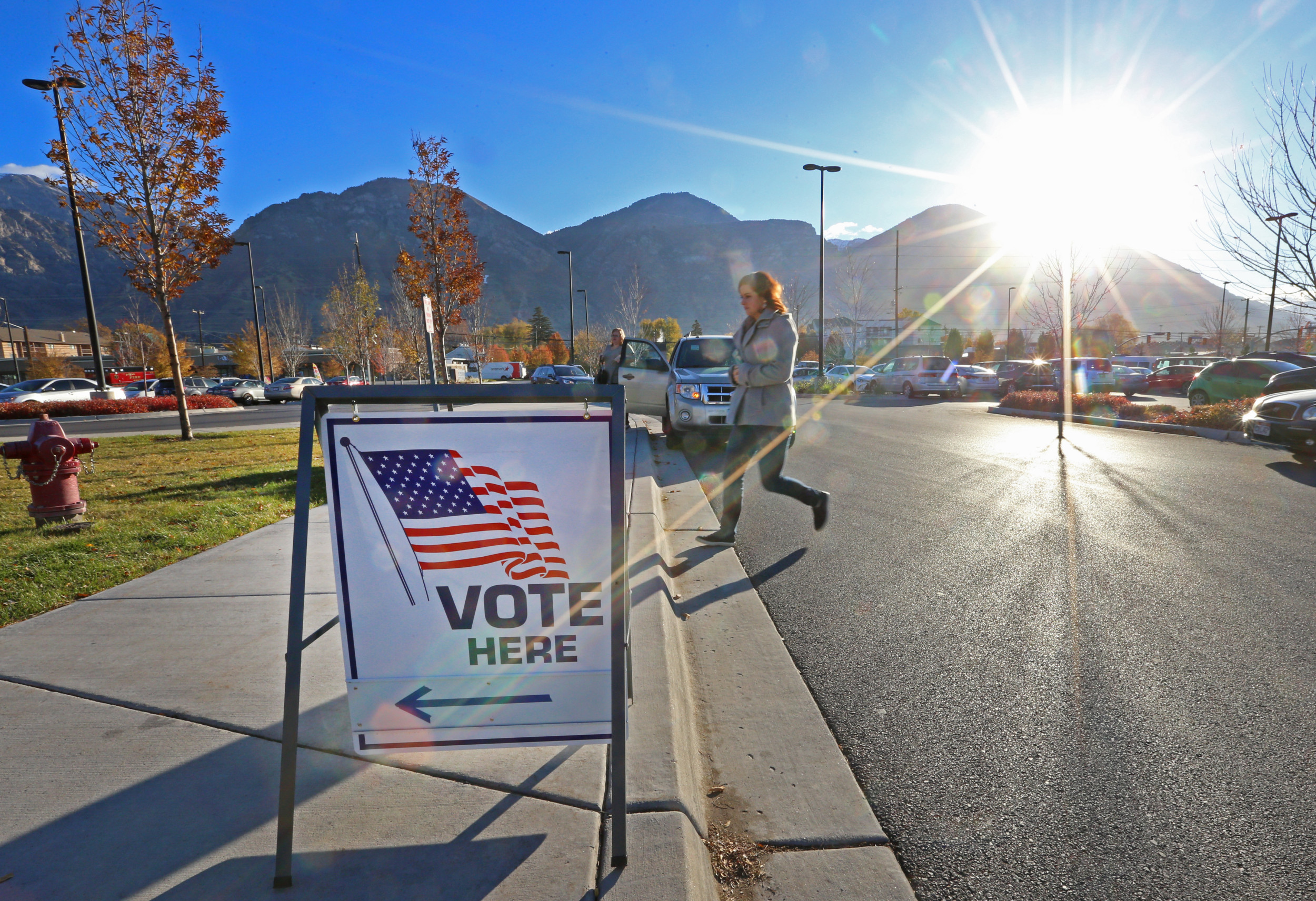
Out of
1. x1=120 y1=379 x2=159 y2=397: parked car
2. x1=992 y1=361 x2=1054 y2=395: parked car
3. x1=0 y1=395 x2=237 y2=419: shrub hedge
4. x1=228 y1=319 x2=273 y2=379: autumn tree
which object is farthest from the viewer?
x1=228 y1=319 x2=273 y2=379: autumn tree

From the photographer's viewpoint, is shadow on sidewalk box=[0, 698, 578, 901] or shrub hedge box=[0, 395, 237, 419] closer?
shadow on sidewalk box=[0, 698, 578, 901]

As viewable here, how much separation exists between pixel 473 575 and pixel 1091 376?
2919 cm

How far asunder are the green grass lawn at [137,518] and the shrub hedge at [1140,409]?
48.8 ft

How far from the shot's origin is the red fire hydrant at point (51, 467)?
5.61m

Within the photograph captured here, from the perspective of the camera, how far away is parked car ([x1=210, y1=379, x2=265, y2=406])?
35156 millimetres

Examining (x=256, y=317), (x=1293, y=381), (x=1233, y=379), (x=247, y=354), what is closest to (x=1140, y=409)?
(x=1293, y=381)

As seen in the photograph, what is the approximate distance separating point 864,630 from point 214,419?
24.0 metres

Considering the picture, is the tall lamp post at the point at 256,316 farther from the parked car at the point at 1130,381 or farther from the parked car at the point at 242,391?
the parked car at the point at 1130,381

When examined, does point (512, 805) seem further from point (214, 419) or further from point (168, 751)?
point (214, 419)

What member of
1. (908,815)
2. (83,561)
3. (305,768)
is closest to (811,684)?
(908,815)

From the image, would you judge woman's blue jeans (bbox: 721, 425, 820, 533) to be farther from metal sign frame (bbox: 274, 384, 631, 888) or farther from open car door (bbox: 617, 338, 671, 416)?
→ open car door (bbox: 617, 338, 671, 416)

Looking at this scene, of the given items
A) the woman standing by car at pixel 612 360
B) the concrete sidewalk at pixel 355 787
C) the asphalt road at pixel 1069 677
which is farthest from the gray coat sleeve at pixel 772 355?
the woman standing by car at pixel 612 360

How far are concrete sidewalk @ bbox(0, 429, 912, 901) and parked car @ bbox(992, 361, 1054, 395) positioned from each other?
25.0m

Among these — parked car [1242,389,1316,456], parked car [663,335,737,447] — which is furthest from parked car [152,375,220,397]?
parked car [1242,389,1316,456]
